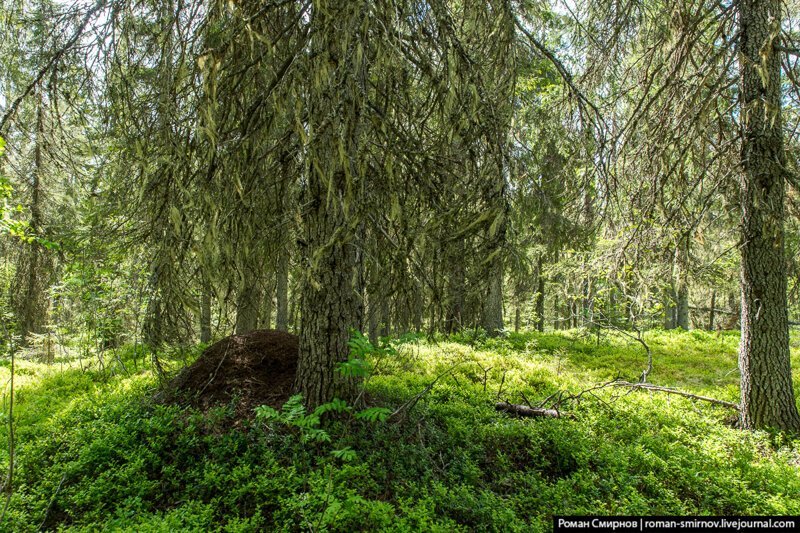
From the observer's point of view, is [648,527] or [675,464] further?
[675,464]

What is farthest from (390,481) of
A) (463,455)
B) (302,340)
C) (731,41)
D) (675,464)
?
(731,41)

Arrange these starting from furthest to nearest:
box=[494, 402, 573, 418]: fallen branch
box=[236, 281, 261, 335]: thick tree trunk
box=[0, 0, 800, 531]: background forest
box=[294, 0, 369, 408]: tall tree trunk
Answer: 1. box=[494, 402, 573, 418]: fallen branch
2. box=[236, 281, 261, 335]: thick tree trunk
3. box=[0, 0, 800, 531]: background forest
4. box=[294, 0, 369, 408]: tall tree trunk

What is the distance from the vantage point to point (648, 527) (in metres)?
3.15

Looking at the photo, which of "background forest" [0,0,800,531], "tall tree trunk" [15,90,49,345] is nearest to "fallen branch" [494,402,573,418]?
"background forest" [0,0,800,531]

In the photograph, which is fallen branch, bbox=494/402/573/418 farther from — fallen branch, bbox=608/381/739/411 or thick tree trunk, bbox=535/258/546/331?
thick tree trunk, bbox=535/258/546/331

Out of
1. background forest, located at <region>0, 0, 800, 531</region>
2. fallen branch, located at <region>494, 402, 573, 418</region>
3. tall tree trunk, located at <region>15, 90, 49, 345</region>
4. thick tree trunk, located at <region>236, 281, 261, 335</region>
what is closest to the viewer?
background forest, located at <region>0, 0, 800, 531</region>

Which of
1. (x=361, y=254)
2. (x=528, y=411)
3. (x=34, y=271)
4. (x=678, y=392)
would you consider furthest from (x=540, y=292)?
(x=34, y=271)

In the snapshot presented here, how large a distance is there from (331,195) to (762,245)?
550 centimetres

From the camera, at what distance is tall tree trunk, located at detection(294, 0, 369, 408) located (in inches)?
97.8

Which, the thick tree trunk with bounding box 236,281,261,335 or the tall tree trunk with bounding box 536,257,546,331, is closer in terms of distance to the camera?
the thick tree trunk with bounding box 236,281,261,335

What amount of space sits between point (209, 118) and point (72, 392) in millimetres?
5780

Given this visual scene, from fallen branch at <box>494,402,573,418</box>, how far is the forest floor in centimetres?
19

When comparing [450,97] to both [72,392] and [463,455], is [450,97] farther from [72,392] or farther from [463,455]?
[72,392]

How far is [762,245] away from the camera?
5.00 metres
